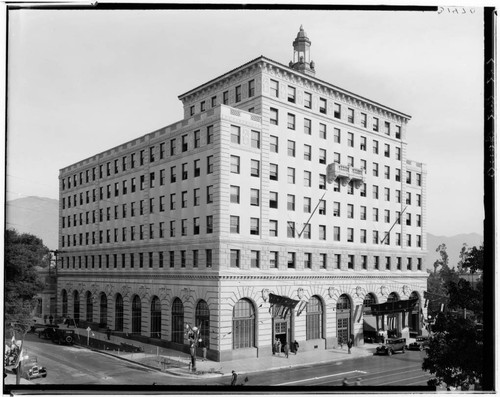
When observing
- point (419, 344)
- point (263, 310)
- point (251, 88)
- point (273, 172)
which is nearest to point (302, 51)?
A: point (251, 88)

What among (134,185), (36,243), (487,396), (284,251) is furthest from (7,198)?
(487,396)

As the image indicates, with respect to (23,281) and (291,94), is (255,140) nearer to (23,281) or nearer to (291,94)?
(291,94)

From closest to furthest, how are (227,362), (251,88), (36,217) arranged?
(36,217), (227,362), (251,88)

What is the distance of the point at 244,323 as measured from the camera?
30.2 meters

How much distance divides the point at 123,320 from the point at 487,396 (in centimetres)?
2192

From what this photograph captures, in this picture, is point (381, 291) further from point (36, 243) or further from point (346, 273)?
point (36, 243)

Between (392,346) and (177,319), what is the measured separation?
13.4m

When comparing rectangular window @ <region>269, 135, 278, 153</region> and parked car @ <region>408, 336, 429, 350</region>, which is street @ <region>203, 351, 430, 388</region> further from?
rectangular window @ <region>269, 135, 278, 153</region>

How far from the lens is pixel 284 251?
30.8m

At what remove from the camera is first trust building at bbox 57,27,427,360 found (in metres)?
30.1

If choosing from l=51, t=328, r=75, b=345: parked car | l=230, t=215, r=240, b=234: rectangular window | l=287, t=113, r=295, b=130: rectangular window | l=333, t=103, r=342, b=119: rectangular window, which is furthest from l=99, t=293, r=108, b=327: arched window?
l=333, t=103, r=342, b=119: rectangular window

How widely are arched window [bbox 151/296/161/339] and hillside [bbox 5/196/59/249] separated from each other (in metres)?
7.13

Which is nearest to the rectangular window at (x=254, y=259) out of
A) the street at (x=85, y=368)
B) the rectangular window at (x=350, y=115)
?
the street at (x=85, y=368)

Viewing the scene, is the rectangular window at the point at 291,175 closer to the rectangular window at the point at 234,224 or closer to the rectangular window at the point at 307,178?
the rectangular window at the point at 307,178
